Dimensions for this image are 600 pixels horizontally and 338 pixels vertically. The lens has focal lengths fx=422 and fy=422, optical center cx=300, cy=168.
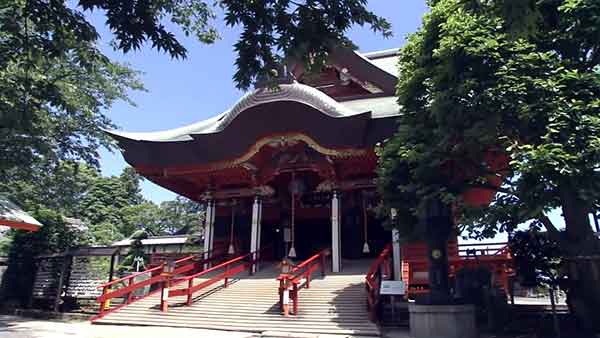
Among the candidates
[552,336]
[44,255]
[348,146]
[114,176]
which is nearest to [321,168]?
[348,146]

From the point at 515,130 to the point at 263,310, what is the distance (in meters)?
6.39

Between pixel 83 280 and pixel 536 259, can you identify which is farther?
pixel 83 280

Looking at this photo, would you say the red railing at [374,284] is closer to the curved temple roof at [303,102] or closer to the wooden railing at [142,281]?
the curved temple roof at [303,102]

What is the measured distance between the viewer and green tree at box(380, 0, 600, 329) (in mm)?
6039

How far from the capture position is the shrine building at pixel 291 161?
12.1m

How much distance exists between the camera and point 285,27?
424 cm

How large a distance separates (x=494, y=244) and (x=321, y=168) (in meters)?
5.33

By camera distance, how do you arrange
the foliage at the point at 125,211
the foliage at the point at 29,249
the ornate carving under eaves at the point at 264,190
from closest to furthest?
the foliage at the point at 29,249 → the ornate carving under eaves at the point at 264,190 → the foliage at the point at 125,211

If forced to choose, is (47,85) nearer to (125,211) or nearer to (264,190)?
(264,190)

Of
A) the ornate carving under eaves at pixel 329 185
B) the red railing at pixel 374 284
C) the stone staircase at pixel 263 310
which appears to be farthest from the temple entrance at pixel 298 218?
the red railing at pixel 374 284

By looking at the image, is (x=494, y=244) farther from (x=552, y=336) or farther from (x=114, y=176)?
(x=114, y=176)

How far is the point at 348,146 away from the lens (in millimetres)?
12039

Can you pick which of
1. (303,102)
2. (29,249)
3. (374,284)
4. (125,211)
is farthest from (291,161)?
(125,211)

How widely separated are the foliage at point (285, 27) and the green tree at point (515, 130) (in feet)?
8.56
